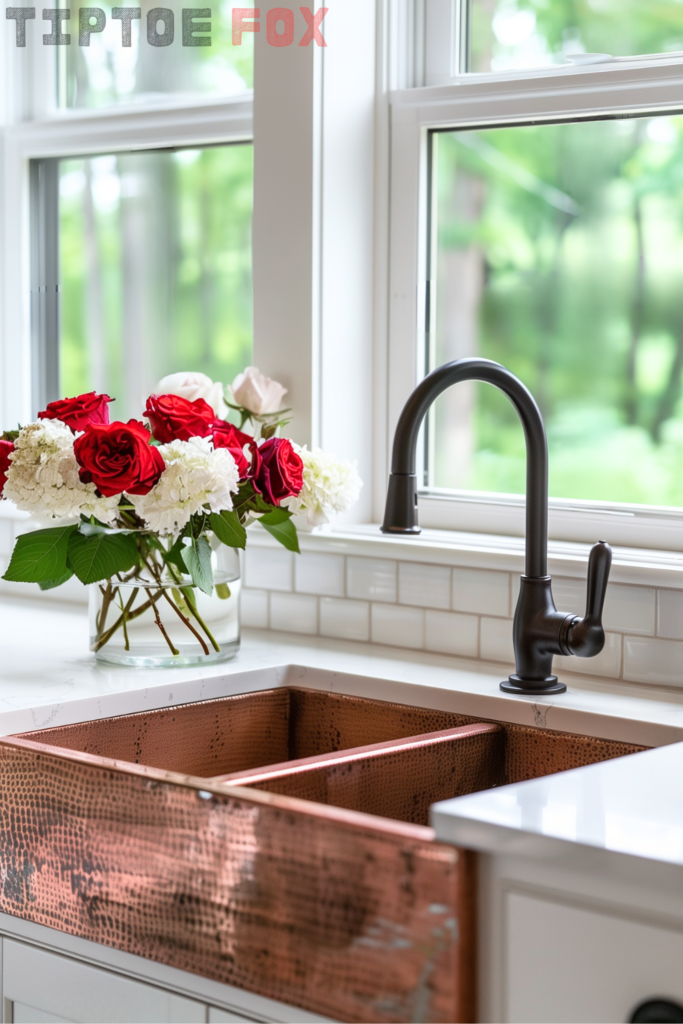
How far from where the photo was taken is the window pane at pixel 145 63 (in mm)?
2197

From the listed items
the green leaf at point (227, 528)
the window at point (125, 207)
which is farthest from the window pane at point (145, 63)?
the green leaf at point (227, 528)

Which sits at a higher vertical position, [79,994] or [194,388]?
[194,388]

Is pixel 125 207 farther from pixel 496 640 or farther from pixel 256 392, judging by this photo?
pixel 496 640

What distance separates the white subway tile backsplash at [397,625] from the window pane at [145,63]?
40.0 inches

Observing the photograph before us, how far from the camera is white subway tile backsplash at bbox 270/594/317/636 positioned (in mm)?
1910

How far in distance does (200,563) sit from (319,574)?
0.34 metres

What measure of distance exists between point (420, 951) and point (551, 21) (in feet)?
4.67

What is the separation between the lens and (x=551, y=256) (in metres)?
1.87

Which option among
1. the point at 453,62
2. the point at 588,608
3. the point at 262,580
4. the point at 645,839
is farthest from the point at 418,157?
the point at 645,839

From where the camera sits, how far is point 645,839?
95cm

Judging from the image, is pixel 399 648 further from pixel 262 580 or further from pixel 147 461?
pixel 147 461

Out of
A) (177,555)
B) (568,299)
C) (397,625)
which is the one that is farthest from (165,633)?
(568,299)

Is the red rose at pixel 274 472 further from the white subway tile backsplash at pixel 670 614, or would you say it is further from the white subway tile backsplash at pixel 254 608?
the white subway tile backsplash at pixel 670 614

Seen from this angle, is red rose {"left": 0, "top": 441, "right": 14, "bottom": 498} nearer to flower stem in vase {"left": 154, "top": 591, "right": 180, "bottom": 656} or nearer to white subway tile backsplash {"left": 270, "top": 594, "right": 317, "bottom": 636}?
flower stem in vase {"left": 154, "top": 591, "right": 180, "bottom": 656}
